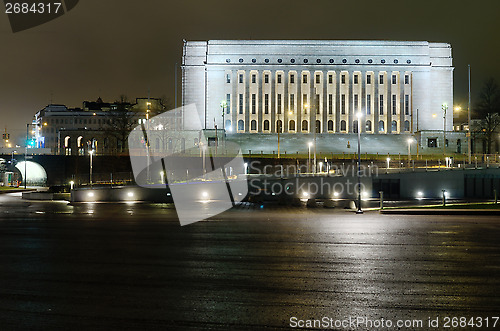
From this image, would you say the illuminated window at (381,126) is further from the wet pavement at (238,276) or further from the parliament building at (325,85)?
the wet pavement at (238,276)

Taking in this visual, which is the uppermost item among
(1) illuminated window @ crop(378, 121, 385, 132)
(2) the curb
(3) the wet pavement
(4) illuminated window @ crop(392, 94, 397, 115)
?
(4) illuminated window @ crop(392, 94, 397, 115)

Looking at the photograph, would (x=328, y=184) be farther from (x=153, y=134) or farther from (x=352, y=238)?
(x=153, y=134)

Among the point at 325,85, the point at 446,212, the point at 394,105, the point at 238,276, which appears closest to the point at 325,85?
the point at 325,85

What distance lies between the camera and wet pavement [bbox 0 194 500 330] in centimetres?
825

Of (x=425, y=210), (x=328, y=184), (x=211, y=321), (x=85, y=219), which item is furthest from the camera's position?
(x=328, y=184)

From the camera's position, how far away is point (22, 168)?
71.5m

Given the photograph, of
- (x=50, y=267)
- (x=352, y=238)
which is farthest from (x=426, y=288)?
(x=50, y=267)

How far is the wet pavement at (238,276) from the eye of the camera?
8250 millimetres

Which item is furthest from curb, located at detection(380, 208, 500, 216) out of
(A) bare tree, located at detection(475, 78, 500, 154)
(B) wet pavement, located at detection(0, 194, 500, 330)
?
(A) bare tree, located at detection(475, 78, 500, 154)

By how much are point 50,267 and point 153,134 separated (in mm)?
78840

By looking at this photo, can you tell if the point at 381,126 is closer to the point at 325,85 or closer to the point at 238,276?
the point at 325,85

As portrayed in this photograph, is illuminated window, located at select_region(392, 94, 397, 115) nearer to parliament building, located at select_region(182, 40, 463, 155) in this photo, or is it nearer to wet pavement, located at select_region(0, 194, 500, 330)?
parliament building, located at select_region(182, 40, 463, 155)

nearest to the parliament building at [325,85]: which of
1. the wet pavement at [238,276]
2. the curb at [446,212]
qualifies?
the curb at [446,212]

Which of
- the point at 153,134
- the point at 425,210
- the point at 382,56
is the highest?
the point at 382,56
